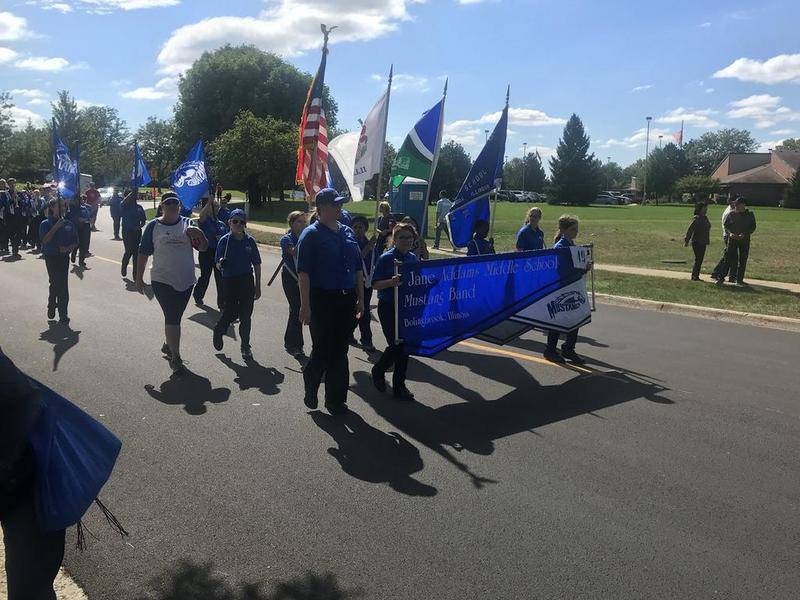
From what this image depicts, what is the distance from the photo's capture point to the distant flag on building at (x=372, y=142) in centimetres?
1079

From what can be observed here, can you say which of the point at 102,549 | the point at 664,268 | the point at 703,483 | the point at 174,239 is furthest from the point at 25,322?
the point at 664,268

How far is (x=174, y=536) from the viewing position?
12.6ft

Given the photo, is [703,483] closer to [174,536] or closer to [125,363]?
[174,536]

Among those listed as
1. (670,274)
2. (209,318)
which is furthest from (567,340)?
(670,274)

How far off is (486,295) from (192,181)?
7051mm

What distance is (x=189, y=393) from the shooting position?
21.4 feet

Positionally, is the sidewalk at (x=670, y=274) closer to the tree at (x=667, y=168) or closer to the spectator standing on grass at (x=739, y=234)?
the spectator standing on grass at (x=739, y=234)

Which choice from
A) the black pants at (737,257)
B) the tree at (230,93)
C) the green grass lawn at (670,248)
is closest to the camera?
the black pants at (737,257)

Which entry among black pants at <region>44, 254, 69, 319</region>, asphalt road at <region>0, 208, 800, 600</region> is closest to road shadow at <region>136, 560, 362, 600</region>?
asphalt road at <region>0, 208, 800, 600</region>

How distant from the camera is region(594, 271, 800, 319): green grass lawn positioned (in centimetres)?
1159

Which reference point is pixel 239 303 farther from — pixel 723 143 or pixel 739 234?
pixel 723 143

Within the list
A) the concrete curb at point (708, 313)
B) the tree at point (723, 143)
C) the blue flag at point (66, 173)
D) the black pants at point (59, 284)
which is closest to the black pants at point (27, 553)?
the black pants at point (59, 284)

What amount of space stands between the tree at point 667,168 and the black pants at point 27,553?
331ft

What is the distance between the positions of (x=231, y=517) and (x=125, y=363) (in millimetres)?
4072
